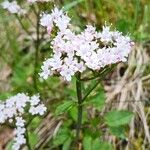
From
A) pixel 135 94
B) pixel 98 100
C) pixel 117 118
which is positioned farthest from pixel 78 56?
pixel 135 94

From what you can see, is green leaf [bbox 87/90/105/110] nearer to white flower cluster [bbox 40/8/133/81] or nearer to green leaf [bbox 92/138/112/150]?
green leaf [bbox 92/138/112/150]

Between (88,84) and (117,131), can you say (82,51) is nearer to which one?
(117,131)

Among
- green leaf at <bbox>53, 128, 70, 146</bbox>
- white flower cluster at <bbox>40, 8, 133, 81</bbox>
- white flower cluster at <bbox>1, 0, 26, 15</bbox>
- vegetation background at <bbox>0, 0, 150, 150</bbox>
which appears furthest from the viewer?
white flower cluster at <bbox>1, 0, 26, 15</bbox>

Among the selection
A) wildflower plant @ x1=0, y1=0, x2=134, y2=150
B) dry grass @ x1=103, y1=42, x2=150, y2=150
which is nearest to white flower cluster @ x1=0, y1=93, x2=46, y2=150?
wildflower plant @ x1=0, y1=0, x2=134, y2=150

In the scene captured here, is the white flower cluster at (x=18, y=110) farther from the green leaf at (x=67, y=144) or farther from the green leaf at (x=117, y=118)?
the green leaf at (x=117, y=118)

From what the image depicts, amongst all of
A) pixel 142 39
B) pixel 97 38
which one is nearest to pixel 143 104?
pixel 142 39

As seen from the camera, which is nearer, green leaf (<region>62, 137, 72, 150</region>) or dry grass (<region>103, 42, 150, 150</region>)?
green leaf (<region>62, 137, 72, 150</region>)
